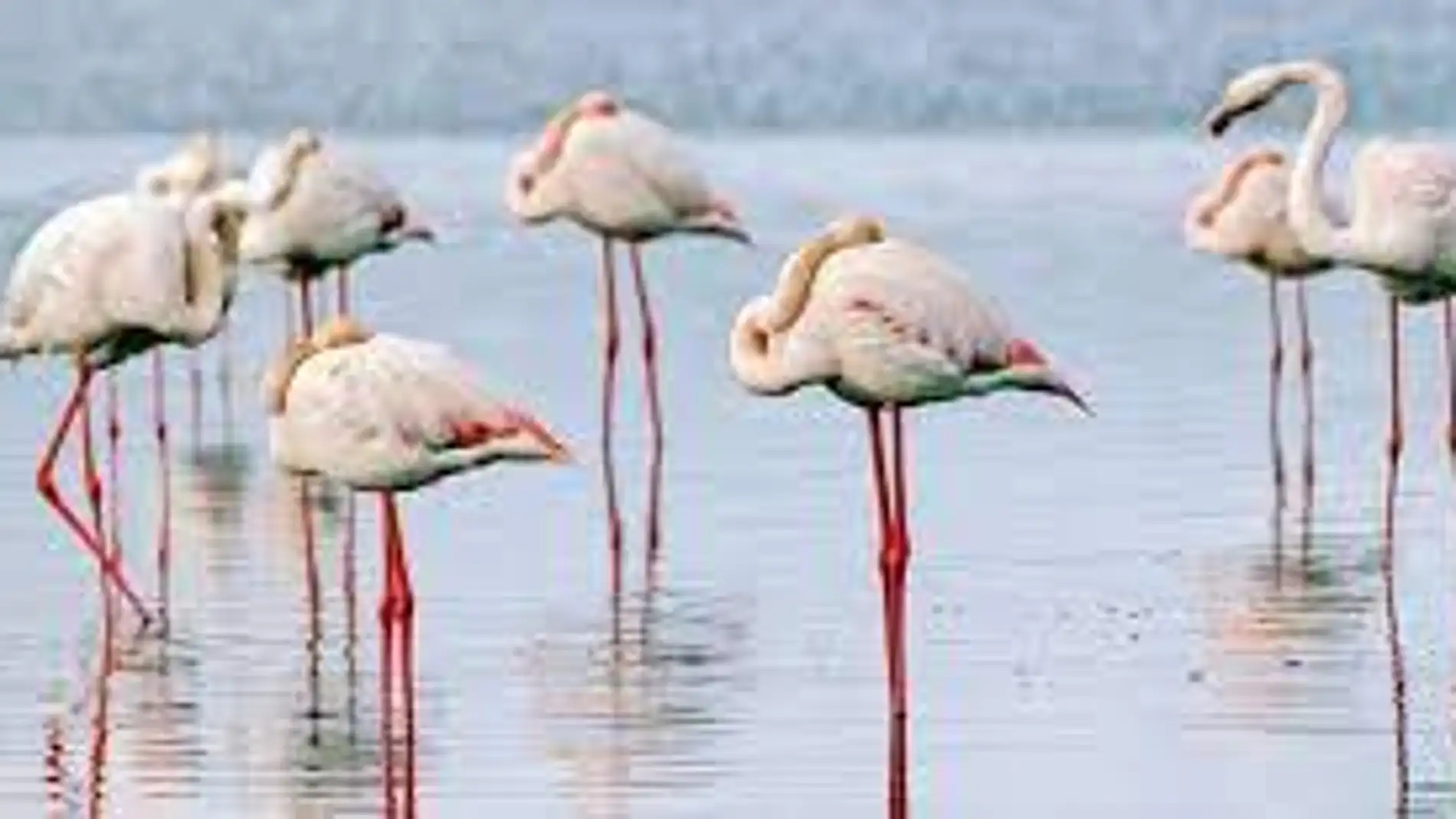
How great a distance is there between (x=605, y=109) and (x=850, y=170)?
57.3 feet

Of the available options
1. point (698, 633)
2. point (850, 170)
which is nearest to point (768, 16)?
point (850, 170)

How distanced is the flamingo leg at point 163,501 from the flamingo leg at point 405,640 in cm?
205

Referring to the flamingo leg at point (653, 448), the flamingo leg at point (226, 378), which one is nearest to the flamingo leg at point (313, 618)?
the flamingo leg at point (653, 448)

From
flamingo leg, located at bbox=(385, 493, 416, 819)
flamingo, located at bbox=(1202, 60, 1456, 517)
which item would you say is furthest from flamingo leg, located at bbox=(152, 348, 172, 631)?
flamingo, located at bbox=(1202, 60, 1456, 517)

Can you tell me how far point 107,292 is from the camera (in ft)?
45.7

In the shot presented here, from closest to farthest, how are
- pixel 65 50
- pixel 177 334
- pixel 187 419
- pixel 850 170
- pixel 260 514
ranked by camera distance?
1. pixel 177 334
2. pixel 260 514
3. pixel 187 419
4. pixel 850 170
5. pixel 65 50

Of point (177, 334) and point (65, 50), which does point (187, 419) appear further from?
point (65, 50)

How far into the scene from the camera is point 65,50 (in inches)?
1853

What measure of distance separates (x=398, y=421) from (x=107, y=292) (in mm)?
2664

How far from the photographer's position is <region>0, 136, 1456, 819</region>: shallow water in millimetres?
10758

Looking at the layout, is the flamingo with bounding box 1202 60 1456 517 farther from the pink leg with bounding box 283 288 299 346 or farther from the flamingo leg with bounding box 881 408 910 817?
the pink leg with bounding box 283 288 299 346

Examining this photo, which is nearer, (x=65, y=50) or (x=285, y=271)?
(x=285, y=271)

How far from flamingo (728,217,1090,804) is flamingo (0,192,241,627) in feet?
7.70

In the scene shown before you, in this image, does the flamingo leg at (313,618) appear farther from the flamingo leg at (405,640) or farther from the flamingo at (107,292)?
the flamingo at (107,292)
